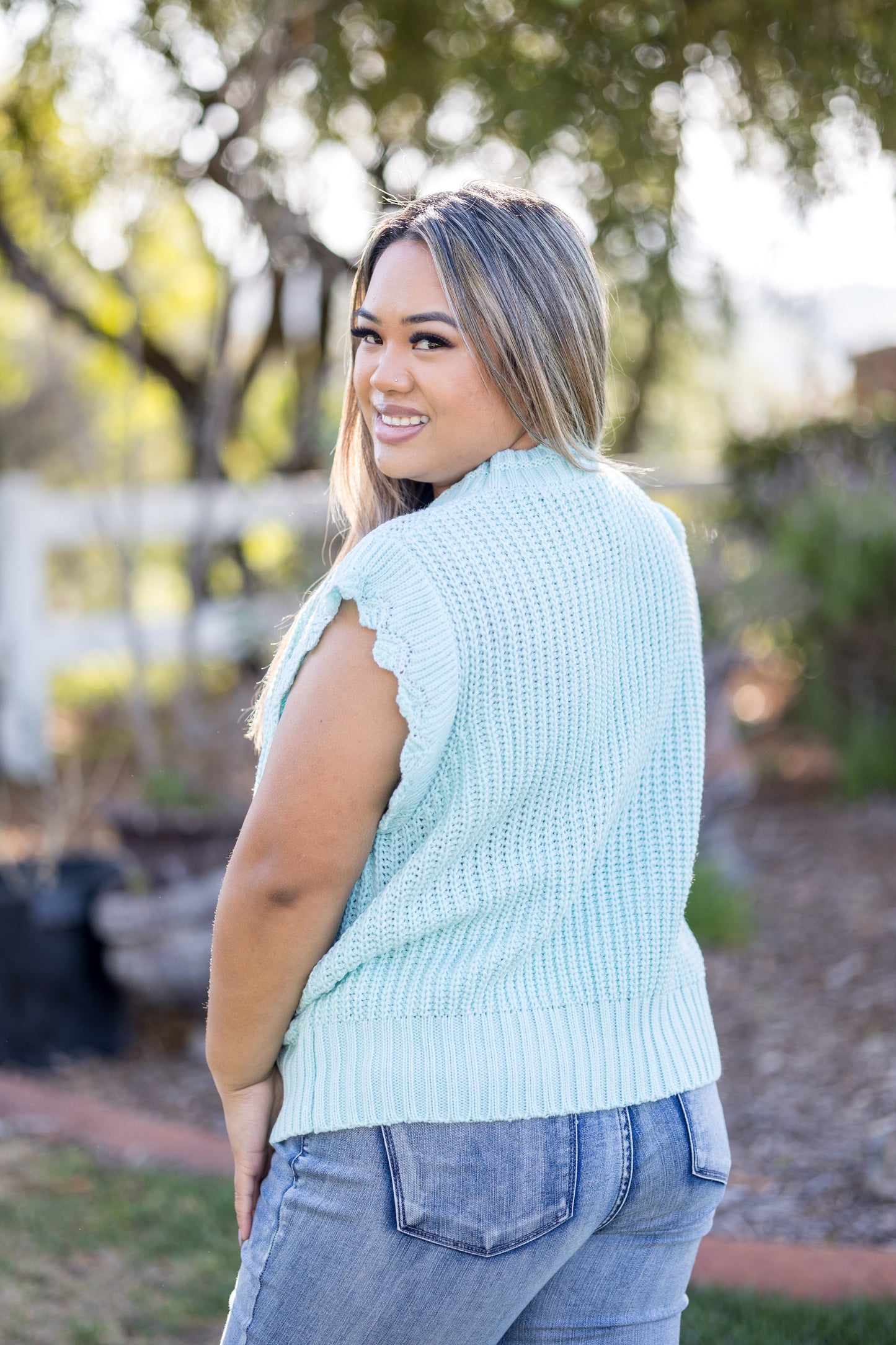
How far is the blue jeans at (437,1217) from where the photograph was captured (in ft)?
4.14

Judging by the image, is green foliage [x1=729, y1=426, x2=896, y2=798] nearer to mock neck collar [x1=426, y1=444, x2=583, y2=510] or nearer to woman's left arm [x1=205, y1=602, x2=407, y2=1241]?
mock neck collar [x1=426, y1=444, x2=583, y2=510]

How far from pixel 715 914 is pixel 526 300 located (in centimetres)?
385

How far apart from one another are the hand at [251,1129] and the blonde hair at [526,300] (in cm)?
39

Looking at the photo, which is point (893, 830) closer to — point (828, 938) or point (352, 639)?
point (828, 938)

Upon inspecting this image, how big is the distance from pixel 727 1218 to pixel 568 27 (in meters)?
3.23

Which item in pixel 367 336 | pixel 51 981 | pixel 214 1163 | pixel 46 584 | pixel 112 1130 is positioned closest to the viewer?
pixel 367 336

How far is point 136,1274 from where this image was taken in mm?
2934

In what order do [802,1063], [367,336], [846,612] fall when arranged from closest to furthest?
[367,336] → [802,1063] → [846,612]

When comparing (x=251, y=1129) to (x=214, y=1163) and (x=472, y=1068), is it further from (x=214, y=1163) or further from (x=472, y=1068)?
(x=214, y=1163)

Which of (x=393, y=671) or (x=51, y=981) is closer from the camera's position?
(x=393, y=671)

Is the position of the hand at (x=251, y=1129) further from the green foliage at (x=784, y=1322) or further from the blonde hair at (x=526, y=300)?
the green foliage at (x=784, y=1322)

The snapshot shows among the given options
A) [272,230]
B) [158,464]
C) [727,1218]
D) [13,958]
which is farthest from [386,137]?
[158,464]

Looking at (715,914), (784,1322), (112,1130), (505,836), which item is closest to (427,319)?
(505,836)

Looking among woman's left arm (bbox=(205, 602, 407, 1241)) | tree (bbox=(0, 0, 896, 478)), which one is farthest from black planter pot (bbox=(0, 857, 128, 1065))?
woman's left arm (bbox=(205, 602, 407, 1241))
